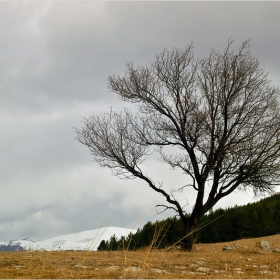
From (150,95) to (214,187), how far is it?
14.0 ft

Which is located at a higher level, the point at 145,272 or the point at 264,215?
the point at 264,215

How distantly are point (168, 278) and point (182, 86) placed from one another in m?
9.96

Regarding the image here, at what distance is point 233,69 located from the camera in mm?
15531

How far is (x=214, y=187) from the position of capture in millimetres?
15484

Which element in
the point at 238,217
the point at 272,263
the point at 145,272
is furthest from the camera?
the point at 238,217

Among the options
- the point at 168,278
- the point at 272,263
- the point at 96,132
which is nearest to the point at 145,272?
the point at 168,278

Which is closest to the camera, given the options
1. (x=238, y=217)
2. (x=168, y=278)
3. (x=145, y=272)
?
(x=168, y=278)

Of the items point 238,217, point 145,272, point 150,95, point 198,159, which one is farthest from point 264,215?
point 145,272

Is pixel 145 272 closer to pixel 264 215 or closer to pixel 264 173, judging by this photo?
pixel 264 173

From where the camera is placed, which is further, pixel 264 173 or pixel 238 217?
pixel 238 217

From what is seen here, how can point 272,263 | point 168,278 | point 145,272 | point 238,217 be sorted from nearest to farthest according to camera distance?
point 168,278, point 145,272, point 272,263, point 238,217

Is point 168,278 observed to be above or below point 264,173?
below

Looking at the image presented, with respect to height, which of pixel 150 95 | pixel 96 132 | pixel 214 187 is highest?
pixel 150 95

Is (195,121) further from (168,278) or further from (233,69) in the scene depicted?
(168,278)
